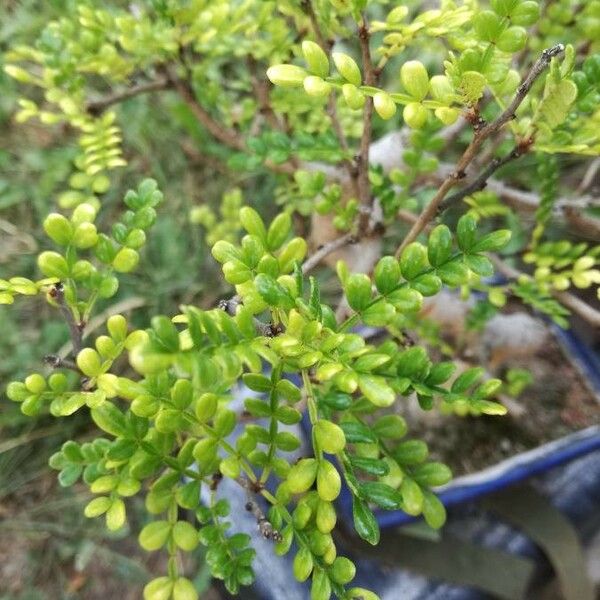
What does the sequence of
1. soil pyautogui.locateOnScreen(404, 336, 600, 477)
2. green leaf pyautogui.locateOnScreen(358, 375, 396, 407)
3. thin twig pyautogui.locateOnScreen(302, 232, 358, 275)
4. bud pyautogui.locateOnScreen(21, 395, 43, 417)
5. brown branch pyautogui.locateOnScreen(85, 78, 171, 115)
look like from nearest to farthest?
green leaf pyautogui.locateOnScreen(358, 375, 396, 407) → bud pyautogui.locateOnScreen(21, 395, 43, 417) → thin twig pyautogui.locateOnScreen(302, 232, 358, 275) → brown branch pyautogui.locateOnScreen(85, 78, 171, 115) → soil pyautogui.locateOnScreen(404, 336, 600, 477)

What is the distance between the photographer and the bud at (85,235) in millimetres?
484

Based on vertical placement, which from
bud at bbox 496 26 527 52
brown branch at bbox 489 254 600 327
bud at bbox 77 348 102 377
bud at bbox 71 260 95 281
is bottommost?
bud at bbox 77 348 102 377

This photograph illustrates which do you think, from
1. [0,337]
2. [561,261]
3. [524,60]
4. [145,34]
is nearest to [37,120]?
[0,337]

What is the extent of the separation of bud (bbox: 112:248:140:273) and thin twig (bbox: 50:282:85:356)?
5cm

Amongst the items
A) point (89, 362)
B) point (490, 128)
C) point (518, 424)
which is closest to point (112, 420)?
point (89, 362)

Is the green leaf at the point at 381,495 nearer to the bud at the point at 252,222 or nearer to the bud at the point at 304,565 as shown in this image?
the bud at the point at 304,565

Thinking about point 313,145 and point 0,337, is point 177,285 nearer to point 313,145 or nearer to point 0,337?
point 0,337

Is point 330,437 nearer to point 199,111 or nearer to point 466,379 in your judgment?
point 466,379

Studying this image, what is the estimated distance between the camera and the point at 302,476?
439mm

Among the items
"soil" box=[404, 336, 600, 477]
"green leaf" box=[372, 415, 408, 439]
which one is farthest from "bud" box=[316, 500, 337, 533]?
"soil" box=[404, 336, 600, 477]

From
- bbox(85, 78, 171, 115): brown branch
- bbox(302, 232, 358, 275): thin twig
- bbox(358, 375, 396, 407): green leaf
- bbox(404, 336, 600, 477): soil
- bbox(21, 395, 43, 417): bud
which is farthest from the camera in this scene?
bbox(404, 336, 600, 477): soil

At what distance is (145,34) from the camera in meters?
0.70

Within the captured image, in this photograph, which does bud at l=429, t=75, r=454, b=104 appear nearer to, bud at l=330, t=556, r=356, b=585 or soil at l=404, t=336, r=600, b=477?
bud at l=330, t=556, r=356, b=585

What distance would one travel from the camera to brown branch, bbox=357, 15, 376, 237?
1.61 feet
